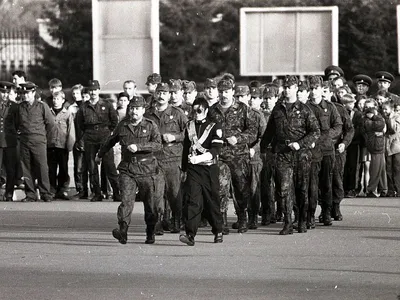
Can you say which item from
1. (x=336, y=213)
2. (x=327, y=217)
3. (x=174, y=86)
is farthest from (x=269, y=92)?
(x=327, y=217)

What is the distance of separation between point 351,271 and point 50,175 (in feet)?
38.2

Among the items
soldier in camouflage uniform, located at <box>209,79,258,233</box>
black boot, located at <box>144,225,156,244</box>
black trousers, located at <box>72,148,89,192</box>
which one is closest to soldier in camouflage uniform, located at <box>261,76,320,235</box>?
soldier in camouflage uniform, located at <box>209,79,258,233</box>

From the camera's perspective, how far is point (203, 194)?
53.3 feet

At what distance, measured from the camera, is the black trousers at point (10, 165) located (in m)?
23.6

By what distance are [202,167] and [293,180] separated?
1757mm

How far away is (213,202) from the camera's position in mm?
16234

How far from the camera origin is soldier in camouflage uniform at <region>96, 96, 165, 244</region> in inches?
635

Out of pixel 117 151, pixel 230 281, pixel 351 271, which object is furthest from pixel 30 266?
pixel 117 151

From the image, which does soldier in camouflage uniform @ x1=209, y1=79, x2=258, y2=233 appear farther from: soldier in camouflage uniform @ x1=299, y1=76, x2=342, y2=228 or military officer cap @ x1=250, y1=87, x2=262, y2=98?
military officer cap @ x1=250, y1=87, x2=262, y2=98

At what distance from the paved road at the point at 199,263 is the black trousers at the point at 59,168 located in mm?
4528

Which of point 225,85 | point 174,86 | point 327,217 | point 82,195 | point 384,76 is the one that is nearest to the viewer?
point 225,85

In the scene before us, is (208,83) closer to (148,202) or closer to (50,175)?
(148,202)

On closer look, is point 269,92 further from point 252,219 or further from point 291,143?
point 291,143

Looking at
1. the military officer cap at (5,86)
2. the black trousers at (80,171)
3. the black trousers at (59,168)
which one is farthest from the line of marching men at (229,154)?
the military officer cap at (5,86)
